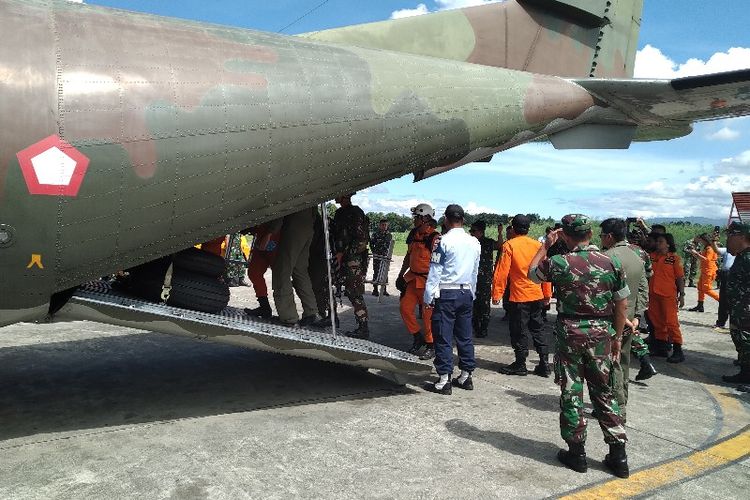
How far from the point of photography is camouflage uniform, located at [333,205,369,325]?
7.23m

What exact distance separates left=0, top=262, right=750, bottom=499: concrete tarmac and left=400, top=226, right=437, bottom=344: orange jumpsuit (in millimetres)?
928

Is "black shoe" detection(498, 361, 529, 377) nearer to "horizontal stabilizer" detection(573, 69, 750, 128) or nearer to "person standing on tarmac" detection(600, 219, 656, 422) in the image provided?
"person standing on tarmac" detection(600, 219, 656, 422)

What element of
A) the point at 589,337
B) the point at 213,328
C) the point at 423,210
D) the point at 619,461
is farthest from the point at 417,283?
the point at 619,461

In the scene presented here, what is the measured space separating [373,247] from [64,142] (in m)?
11.0

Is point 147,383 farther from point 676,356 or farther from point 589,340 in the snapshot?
point 676,356

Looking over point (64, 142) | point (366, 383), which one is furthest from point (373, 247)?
point (64, 142)

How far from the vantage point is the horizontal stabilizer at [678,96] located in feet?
20.6

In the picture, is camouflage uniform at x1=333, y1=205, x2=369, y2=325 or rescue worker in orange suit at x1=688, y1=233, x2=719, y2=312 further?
rescue worker in orange suit at x1=688, y1=233, x2=719, y2=312

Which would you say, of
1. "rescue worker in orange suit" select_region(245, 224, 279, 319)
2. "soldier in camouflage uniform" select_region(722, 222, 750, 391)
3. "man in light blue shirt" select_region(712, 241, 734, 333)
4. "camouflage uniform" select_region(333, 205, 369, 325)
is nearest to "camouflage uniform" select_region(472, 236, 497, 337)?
"camouflage uniform" select_region(333, 205, 369, 325)

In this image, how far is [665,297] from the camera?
25.1 ft

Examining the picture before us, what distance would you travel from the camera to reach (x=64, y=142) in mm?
3732

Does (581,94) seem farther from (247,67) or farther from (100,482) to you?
(100,482)

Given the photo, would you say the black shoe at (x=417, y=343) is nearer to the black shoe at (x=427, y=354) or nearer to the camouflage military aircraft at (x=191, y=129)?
the black shoe at (x=427, y=354)

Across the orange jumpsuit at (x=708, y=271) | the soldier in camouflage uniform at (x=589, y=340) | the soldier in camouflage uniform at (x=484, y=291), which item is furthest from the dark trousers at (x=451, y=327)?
the orange jumpsuit at (x=708, y=271)
